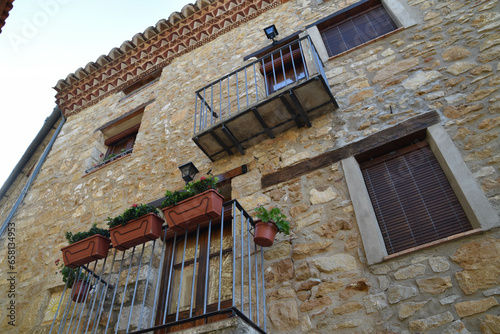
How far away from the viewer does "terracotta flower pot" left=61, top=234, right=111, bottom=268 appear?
4.10 meters

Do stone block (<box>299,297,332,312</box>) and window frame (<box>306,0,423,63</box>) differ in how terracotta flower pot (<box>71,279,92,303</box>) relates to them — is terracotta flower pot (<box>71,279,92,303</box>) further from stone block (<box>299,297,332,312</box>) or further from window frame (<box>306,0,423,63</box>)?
window frame (<box>306,0,423,63</box>)

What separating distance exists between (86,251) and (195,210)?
63.2 inches

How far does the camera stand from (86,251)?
4129 mm

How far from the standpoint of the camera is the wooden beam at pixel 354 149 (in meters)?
3.84

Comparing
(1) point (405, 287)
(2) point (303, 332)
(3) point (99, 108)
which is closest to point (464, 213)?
(1) point (405, 287)

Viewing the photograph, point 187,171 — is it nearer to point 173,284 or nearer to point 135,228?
point 135,228

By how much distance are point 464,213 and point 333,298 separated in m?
1.42

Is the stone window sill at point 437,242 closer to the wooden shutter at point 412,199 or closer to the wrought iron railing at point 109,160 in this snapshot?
the wooden shutter at point 412,199

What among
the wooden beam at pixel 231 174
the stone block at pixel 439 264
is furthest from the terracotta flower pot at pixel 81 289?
the stone block at pixel 439 264

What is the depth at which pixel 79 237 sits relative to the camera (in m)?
4.34

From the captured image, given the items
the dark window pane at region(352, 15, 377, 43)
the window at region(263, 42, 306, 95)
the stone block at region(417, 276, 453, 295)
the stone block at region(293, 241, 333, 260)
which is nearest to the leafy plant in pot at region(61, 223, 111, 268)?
the stone block at region(293, 241, 333, 260)

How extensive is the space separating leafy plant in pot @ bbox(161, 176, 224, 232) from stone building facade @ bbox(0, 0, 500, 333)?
756 mm

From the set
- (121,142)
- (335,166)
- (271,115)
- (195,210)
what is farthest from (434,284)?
(121,142)

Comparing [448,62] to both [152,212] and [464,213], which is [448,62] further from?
[152,212]
